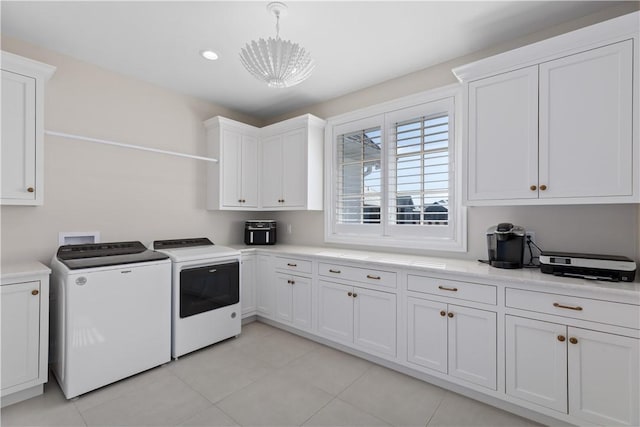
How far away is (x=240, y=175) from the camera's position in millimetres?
3686

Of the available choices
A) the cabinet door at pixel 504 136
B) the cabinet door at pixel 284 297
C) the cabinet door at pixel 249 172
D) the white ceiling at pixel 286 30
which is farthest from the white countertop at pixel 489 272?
the white ceiling at pixel 286 30

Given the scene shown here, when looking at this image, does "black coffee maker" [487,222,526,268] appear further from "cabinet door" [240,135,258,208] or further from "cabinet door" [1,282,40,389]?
"cabinet door" [1,282,40,389]

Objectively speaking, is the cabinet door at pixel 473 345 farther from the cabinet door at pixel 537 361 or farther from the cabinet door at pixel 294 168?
the cabinet door at pixel 294 168

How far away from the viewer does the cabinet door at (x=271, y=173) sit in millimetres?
3681

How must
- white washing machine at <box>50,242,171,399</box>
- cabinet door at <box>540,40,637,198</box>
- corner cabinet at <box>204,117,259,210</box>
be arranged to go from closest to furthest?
cabinet door at <box>540,40,637,198</box> → white washing machine at <box>50,242,171,399</box> → corner cabinet at <box>204,117,259,210</box>

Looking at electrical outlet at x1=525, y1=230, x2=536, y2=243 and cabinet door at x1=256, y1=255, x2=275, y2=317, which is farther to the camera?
cabinet door at x1=256, y1=255, x2=275, y2=317

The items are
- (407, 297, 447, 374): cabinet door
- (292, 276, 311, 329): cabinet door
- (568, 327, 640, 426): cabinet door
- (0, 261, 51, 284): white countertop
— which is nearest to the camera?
(568, 327, 640, 426): cabinet door

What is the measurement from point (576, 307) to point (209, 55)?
3203 mm

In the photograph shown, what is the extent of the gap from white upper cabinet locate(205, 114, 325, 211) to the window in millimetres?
238

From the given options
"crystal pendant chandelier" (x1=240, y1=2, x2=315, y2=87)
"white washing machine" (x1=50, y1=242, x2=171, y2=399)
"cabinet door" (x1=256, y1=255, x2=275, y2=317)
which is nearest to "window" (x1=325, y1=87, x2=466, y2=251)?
"cabinet door" (x1=256, y1=255, x2=275, y2=317)

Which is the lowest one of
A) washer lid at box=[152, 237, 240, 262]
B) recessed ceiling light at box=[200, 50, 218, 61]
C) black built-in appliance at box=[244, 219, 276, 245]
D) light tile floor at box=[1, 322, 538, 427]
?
light tile floor at box=[1, 322, 538, 427]

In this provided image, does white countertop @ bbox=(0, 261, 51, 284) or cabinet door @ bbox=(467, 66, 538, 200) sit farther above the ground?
cabinet door @ bbox=(467, 66, 538, 200)

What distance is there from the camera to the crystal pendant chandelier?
1.82 m

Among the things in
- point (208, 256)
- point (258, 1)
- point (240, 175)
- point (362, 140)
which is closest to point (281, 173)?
point (240, 175)
